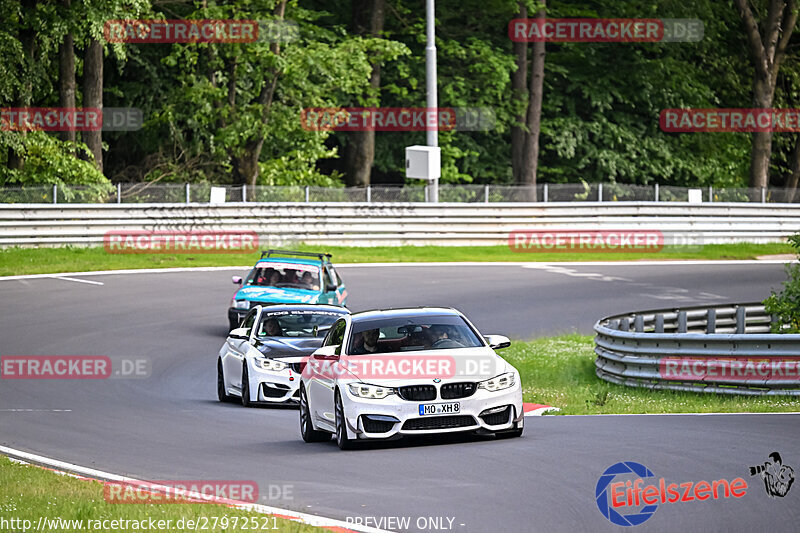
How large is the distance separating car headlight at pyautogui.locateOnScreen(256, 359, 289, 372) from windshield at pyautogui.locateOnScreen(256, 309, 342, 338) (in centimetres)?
65

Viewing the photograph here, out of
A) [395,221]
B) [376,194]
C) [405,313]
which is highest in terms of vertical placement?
[376,194]

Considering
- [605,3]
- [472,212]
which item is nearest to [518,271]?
[472,212]

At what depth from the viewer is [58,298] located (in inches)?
1156

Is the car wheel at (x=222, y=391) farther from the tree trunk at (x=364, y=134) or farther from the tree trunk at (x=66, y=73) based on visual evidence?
the tree trunk at (x=364, y=134)

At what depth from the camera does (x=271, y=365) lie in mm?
17703

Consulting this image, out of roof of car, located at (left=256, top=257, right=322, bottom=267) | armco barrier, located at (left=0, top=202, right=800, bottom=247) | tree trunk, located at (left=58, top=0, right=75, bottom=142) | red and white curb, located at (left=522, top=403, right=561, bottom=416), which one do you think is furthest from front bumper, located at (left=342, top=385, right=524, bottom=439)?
tree trunk, located at (left=58, top=0, right=75, bottom=142)

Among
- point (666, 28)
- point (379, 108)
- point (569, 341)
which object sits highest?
point (666, 28)

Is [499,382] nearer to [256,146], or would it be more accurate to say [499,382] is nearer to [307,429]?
[307,429]

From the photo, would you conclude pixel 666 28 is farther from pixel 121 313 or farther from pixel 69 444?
pixel 69 444

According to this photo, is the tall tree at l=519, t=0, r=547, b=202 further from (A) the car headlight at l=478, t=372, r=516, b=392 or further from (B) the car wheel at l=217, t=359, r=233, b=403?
(A) the car headlight at l=478, t=372, r=516, b=392

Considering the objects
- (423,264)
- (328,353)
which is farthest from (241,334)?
(423,264)

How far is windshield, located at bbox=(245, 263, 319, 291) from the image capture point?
25078mm

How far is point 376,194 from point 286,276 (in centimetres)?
1597

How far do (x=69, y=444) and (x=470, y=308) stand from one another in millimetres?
15101
